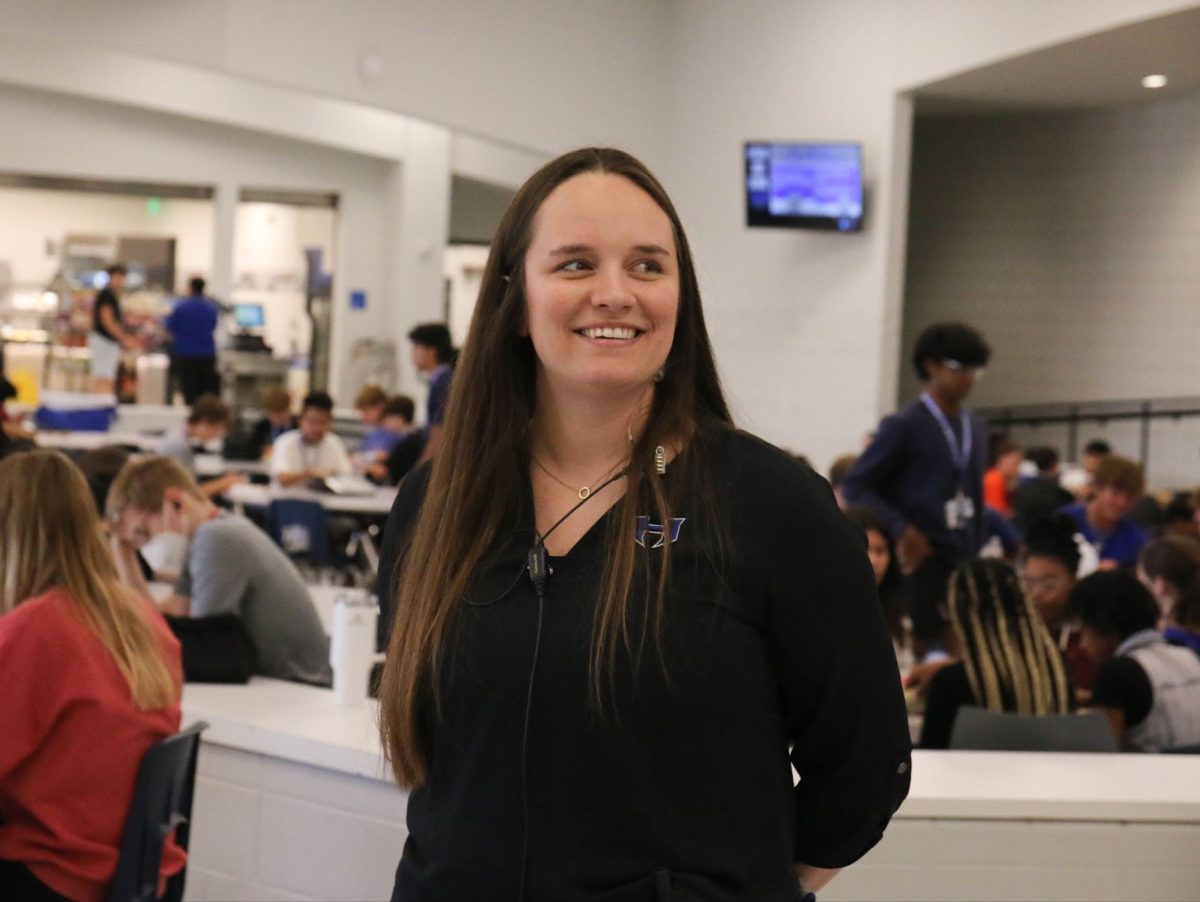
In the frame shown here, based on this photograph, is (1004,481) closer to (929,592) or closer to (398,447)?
(398,447)

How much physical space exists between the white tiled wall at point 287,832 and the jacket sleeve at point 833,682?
141 centimetres

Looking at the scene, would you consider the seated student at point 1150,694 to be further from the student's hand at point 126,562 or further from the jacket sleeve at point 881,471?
the student's hand at point 126,562

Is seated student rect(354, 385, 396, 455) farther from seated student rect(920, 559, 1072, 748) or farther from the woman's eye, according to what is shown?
the woman's eye

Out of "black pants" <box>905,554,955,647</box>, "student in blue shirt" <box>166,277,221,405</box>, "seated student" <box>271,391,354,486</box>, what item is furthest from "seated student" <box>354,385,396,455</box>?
"black pants" <box>905,554,955,647</box>

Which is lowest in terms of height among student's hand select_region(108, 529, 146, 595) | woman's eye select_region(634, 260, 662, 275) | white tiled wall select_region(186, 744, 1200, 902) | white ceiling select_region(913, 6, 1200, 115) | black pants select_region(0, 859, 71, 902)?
black pants select_region(0, 859, 71, 902)

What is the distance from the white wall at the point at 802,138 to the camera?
12391 mm

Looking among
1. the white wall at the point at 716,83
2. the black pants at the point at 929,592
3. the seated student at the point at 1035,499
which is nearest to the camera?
the black pants at the point at 929,592

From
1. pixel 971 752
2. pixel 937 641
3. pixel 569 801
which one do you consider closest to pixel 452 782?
pixel 569 801

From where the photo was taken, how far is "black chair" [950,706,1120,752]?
3441mm

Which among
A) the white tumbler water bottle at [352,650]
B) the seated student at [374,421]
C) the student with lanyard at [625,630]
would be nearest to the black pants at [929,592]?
the white tumbler water bottle at [352,650]

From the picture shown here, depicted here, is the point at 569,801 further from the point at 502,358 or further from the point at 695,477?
the point at 502,358

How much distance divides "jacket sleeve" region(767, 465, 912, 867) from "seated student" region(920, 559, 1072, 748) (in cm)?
208

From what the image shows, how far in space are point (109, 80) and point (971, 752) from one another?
1356cm

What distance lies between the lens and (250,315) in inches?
687
